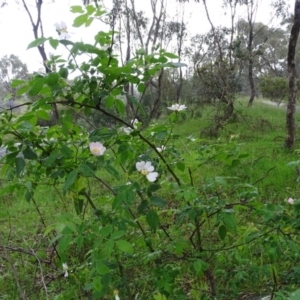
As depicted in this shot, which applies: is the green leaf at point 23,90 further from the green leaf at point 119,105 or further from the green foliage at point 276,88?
the green foliage at point 276,88

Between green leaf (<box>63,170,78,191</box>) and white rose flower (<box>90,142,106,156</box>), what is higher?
white rose flower (<box>90,142,106,156</box>)

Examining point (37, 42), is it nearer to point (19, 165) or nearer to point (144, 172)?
point (19, 165)

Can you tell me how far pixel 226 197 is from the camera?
1521 millimetres

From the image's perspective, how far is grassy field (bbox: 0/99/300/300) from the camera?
1.43 metres

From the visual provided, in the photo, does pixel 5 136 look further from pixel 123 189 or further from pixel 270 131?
pixel 270 131

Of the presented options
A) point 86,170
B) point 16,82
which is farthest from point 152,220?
point 16,82

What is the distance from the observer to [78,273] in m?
1.54

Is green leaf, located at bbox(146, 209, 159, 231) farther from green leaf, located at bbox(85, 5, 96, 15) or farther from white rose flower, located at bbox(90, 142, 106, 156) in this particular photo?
green leaf, located at bbox(85, 5, 96, 15)

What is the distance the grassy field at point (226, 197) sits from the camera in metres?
1.43

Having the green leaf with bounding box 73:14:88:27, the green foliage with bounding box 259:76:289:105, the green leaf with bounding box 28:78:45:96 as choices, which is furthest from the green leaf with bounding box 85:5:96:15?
the green foliage with bounding box 259:76:289:105

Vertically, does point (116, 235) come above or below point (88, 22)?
below

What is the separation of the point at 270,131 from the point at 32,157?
7.28 m

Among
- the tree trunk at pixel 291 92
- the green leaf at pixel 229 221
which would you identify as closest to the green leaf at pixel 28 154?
the green leaf at pixel 229 221

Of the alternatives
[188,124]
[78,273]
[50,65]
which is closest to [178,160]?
[50,65]
